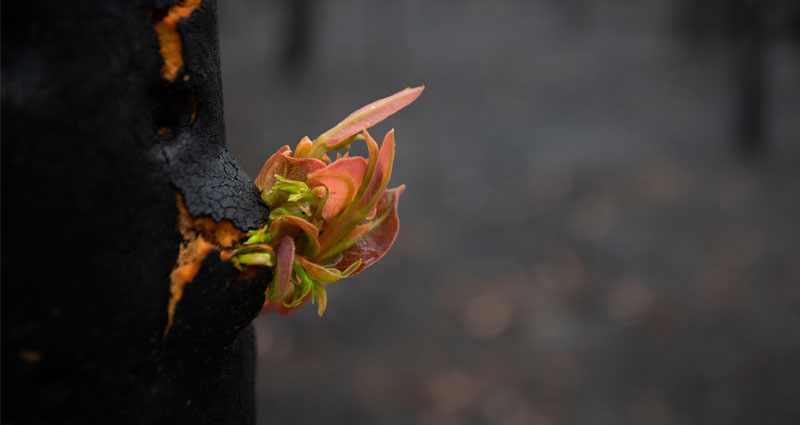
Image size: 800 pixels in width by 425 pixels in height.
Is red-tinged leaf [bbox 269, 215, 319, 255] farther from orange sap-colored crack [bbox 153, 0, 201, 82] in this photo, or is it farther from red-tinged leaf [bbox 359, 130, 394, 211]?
orange sap-colored crack [bbox 153, 0, 201, 82]

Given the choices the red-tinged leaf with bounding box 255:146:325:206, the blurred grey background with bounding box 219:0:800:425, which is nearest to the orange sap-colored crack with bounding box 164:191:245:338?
the red-tinged leaf with bounding box 255:146:325:206

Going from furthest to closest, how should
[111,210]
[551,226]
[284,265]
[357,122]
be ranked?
1. [551,226]
2. [357,122]
3. [284,265]
4. [111,210]

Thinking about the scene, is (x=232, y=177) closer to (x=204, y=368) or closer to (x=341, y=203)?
(x=341, y=203)

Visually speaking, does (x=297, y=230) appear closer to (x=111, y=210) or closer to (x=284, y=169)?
(x=284, y=169)

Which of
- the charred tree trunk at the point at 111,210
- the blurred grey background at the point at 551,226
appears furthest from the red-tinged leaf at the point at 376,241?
the blurred grey background at the point at 551,226

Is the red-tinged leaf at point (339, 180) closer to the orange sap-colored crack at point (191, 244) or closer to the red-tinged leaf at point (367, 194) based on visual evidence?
the red-tinged leaf at point (367, 194)

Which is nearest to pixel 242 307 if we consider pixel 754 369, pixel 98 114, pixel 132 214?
pixel 132 214

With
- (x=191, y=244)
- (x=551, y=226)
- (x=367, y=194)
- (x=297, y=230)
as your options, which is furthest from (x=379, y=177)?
(x=551, y=226)
